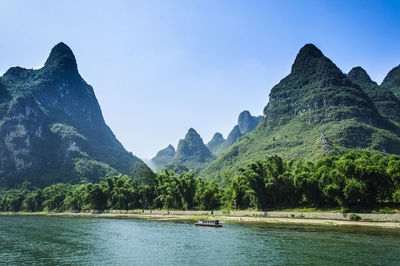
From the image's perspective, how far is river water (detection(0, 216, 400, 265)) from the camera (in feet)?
84.9

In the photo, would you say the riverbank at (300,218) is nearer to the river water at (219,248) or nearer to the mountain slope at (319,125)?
the river water at (219,248)

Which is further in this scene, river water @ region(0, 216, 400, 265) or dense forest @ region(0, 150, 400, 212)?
dense forest @ region(0, 150, 400, 212)

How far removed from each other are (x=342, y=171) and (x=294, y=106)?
484 feet

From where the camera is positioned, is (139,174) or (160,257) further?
(139,174)

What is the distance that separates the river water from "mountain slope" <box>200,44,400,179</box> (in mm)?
80011

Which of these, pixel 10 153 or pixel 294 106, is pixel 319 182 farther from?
pixel 10 153

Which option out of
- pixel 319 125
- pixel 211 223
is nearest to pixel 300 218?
pixel 211 223

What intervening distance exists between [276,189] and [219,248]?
107 feet

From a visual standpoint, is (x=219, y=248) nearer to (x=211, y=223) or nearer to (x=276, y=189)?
(x=211, y=223)

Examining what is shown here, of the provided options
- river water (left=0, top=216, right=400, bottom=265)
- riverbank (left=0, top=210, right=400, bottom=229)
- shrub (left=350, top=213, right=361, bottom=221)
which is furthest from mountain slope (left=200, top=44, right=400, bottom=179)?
river water (left=0, top=216, right=400, bottom=265)

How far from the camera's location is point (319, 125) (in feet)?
502

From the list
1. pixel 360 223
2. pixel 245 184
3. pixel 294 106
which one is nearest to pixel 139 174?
pixel 245 184

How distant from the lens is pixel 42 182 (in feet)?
562

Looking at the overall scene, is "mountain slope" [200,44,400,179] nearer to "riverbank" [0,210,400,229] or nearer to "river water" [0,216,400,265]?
"riverbank" [0,210,400,229]
